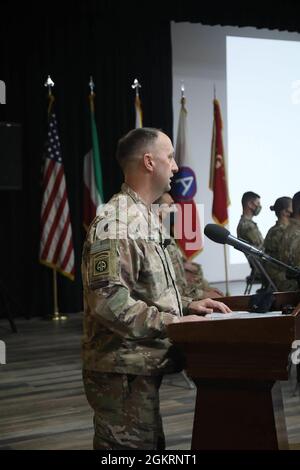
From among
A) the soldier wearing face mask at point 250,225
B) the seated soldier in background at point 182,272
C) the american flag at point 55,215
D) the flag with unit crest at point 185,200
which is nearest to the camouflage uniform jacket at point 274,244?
the seated soldier in background at point 182,272

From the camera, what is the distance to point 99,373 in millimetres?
1806

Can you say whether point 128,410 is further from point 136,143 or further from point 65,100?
point 65,100

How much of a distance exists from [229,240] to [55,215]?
18.4 feet

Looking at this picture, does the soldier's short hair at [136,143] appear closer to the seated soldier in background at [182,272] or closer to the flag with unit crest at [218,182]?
the seated soldier in background at [182,272]

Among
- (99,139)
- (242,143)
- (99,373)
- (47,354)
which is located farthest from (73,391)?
(242,143)

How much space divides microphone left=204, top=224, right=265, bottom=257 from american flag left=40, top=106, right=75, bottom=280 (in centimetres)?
541

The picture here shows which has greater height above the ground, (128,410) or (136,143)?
(136,143)

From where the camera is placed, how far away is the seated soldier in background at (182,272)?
13.0 feet

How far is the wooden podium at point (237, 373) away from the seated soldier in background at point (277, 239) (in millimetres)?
3741

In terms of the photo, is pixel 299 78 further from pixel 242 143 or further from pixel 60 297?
pixel 60 297

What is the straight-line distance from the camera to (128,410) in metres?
1.78

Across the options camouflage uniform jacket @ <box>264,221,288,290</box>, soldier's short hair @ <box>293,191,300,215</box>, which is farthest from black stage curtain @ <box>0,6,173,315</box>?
soldier's short hair @ <box>293,191,300,215</box>

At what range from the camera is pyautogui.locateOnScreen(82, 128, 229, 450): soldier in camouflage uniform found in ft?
5.53

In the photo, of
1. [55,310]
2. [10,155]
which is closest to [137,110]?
[10,155]
